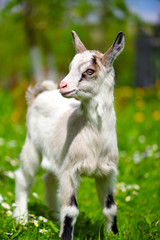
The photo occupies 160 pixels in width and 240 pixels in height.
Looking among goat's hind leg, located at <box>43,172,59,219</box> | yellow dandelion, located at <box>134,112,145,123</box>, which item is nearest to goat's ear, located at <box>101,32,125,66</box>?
goat's hind leg, located at <box>43,172,59,219</box>

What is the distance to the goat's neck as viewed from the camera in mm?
2961

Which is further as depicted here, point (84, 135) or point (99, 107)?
point (84, 135)

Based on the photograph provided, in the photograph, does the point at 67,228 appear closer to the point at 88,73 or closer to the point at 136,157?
the point at 88,73

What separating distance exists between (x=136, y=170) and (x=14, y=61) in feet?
54.4

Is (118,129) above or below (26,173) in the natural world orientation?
above

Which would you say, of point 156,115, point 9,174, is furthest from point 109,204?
point 156,115

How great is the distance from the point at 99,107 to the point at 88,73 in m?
0.30

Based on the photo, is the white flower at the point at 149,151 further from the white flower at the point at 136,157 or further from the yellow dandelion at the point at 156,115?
the yellow dandelion at the point at 156,115

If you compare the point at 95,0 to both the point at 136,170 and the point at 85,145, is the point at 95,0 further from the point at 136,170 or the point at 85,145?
the point at 85,145

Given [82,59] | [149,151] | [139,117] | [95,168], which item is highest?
[139,117]

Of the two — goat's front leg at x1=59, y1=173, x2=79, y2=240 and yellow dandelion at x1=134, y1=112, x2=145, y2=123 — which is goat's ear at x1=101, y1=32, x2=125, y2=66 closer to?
goat's front leg at x1=59, y1=173, x2=79, y2=240

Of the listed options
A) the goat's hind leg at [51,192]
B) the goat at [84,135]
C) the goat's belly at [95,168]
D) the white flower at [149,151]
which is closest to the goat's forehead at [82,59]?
the goat at [84,135]

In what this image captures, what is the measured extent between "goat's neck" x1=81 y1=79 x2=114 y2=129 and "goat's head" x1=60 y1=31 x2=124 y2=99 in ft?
0.16

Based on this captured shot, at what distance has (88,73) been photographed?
114 inches
